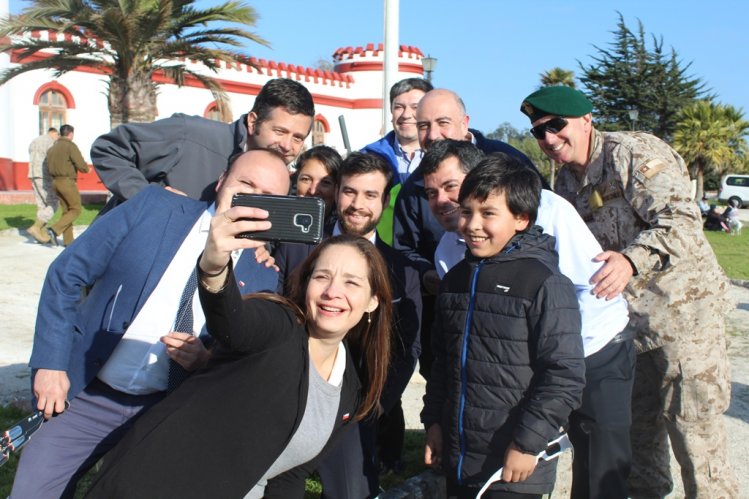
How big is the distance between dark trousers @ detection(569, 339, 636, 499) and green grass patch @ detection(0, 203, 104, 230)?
12525mm

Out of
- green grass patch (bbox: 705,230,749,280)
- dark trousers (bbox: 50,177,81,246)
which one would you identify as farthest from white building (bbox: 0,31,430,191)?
green grass patch (bbox: 705,230,749,280)

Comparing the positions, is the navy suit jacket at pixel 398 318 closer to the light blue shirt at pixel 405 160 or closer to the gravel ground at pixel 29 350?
the gravel ground at pixel 29 350

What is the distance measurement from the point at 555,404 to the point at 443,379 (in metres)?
0.56

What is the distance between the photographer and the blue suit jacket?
2.95 metres

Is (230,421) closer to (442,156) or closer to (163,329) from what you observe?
(163,329)

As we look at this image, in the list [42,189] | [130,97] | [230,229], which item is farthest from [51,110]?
[230,229]

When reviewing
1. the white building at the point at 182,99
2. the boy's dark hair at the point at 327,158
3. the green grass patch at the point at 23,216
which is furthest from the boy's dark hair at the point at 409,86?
the white building at the point at 182,99

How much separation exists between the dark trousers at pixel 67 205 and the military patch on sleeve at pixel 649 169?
11650 millimetres

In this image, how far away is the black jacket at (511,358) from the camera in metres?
2.85

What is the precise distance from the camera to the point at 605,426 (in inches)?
130

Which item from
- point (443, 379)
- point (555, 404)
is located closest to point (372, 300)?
point (443, 379)

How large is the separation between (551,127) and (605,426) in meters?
1.43

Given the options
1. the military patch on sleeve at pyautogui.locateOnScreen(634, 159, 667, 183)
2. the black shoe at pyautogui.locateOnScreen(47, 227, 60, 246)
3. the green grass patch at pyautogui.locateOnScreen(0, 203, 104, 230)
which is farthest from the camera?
the green grass patch at pyautogui.locateOnScreen(0, 203, 104, 230)

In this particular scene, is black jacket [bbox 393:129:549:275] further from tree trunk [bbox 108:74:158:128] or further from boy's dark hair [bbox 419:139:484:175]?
tree trunk [bbox 108:74:158:128]
